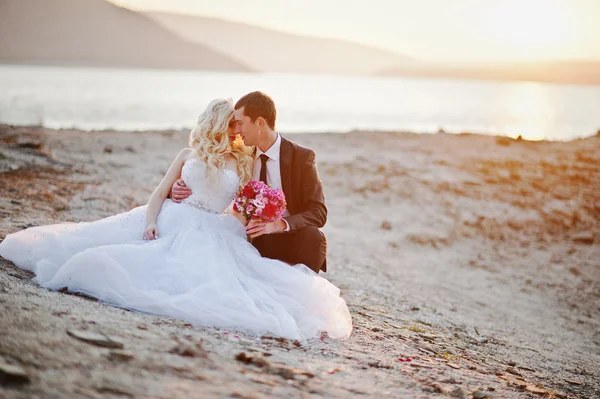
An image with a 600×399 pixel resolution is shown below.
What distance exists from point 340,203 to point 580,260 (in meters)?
5.65

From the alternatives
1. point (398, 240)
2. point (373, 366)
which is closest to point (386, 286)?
point (398, 240)

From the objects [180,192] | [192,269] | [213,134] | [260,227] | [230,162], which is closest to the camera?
[192,269]

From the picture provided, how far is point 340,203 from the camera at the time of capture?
46.1ft

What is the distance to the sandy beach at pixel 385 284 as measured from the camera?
3.64m

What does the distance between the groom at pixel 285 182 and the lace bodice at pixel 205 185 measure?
0.12 metres

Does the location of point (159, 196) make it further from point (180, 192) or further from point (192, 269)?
point (192, 269)

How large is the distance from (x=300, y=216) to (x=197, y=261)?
1.32 metres

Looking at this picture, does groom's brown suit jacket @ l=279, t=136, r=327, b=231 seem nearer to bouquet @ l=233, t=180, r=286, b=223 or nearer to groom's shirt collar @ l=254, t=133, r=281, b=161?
groom's shirt collar @ l=254, t=133, r=281, b=161

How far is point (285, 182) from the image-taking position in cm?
608

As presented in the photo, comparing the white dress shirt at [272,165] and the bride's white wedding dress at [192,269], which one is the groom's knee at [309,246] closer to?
the bride's white wedding dress at [192,269]

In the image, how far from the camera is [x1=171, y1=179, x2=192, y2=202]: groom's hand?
5.88m

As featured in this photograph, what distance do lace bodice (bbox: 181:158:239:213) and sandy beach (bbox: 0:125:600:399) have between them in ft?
5.16

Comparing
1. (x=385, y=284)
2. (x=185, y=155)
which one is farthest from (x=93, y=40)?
(x=185, y=155)

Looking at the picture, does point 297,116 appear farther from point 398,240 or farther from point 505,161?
point 398,240
